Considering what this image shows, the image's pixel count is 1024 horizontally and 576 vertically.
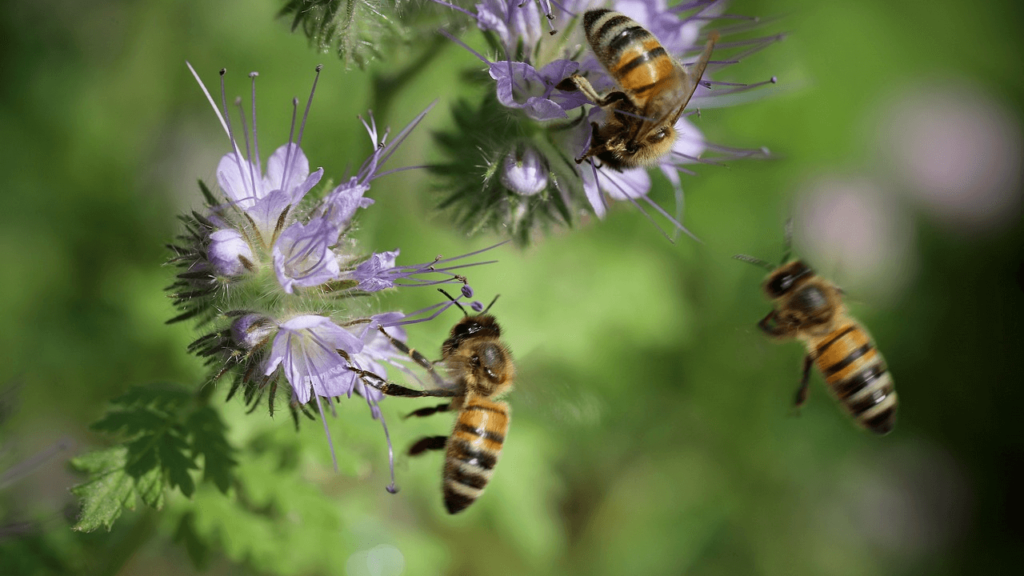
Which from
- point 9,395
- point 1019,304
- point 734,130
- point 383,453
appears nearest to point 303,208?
point 383,453

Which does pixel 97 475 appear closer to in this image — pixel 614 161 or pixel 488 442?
pixel 488 442

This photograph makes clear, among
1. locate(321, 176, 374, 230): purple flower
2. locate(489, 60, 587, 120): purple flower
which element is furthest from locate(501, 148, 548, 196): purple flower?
locate(321, 176, 374, 230): purple flower

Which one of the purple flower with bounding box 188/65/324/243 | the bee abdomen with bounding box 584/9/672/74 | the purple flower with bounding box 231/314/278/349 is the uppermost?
the bee abdomen with bounding box 584/9/672/74

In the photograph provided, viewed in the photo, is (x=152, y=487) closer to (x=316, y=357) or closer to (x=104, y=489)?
(x=104, y=489)

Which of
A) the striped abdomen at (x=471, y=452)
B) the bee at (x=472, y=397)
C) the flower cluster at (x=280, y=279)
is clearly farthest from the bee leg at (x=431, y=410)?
the flower cluster at (x=280, y=279)

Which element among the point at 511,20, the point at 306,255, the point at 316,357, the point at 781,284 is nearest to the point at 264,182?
the point at 306,255

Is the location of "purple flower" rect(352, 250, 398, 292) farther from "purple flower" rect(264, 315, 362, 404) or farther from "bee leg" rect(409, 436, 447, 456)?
"bee leg" rect(409, 436, 447, 456)

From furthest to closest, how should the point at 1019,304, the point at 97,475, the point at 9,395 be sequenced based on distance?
the point at 1019,304
the point at 9,395
the point at 97,475
